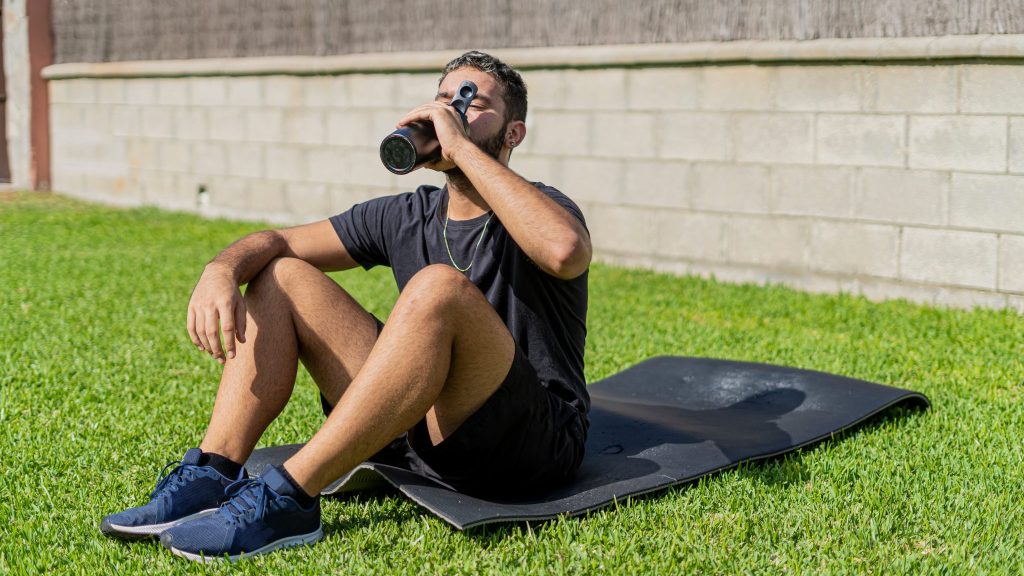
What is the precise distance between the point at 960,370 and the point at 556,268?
2745mm

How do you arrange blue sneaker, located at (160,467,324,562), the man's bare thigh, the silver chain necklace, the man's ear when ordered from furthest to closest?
the man's ear, the silver chain necklace, the man's bare thigh, blue sneaker, located at (160,467,324,562)

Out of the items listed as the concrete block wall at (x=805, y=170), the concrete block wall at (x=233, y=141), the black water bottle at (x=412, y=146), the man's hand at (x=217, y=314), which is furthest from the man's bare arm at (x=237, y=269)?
the concrete block wall at (x=233, y=141)

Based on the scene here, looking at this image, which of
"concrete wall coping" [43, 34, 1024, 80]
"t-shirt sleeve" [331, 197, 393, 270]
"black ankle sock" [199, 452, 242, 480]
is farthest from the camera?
"concrete wall coping" [43, 34, 1024, 80]

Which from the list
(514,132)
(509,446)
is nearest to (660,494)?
(509,446)

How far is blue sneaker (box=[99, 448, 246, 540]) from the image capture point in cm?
297

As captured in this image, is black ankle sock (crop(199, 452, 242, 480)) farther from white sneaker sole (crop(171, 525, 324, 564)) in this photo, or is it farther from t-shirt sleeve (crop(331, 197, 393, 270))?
t-shirt sleeve (crop(331, 197, 393, 270))

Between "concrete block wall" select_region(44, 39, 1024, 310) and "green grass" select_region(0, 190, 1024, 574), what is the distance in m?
0.28

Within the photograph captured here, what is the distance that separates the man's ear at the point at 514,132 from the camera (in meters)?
3.38

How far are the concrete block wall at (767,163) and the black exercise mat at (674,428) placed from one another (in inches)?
83.0

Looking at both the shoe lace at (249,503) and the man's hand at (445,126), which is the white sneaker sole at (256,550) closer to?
the shoe lace at (249,503)

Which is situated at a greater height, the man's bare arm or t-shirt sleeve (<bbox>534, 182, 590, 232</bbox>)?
t-shirt sleeve (<bbox>534, 182, 590, 232</bbox>)

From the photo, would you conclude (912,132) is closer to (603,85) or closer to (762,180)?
(762,180)

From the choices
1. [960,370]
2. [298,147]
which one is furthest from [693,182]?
[298,147]

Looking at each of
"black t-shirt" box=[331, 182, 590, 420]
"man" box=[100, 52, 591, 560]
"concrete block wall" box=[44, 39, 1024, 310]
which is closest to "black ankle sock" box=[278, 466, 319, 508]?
"man" box=[100, 52, 591, 560]
